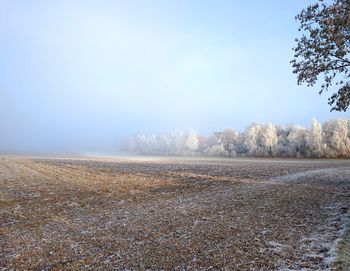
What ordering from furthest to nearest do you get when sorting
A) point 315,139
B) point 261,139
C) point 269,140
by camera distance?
point 261,139 < point 269,140 < point 315,139

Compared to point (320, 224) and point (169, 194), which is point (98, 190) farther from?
point (320, 224)

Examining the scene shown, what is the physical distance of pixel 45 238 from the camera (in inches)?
458

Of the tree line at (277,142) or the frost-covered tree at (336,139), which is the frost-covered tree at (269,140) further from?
the frost-covered tree at (336,139)

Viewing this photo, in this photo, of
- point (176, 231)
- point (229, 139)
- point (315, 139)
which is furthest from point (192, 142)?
point (176, 231)

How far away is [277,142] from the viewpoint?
108938mm

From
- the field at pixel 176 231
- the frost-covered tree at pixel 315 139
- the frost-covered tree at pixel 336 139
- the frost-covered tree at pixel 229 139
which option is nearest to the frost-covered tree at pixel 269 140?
the frost-covered tree at pixel 315 139

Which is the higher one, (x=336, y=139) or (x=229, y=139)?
(x=229, y=139)

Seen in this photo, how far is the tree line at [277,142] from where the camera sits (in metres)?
94.6

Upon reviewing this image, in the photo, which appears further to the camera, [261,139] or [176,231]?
[261,139]

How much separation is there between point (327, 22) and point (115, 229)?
16.6 metres

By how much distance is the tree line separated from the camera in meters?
94.6

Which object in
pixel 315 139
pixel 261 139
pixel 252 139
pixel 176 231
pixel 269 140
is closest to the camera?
pixel 176 231

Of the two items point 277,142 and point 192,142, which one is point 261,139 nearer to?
point 277,142

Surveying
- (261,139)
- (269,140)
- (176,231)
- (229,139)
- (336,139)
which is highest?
(229,139)
